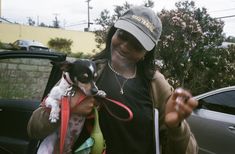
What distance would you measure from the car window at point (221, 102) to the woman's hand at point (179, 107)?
3.90m

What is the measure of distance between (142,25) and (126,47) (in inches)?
4.6

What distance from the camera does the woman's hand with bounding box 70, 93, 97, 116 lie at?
1.63m

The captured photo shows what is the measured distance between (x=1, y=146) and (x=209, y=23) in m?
8.30

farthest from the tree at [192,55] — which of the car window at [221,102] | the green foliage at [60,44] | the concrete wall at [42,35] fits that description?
the concrete wall at [42,35]

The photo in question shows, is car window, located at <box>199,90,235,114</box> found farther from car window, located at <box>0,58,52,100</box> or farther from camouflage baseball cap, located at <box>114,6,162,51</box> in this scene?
camouflage baseball cap, located at <box>114,6,162,51</box>

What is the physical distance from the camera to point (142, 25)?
72.7 inches

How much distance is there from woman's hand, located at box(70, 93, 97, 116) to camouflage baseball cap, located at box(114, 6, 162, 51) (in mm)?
359

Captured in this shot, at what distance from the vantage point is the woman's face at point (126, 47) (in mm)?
1842

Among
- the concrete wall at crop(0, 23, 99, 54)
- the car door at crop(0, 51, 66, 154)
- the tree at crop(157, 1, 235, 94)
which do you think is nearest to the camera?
the car door at crop(0, 51, 66, 154)

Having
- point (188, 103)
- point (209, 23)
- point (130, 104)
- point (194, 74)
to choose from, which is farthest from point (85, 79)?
point (209, 23)

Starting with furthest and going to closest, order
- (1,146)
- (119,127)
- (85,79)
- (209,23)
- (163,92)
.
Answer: (209,23) < (1,146) < (163,92) < (119,127) < (85,79)

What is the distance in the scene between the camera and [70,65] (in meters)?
1.67

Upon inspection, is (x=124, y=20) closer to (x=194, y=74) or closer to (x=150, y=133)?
(x=150, y=133)

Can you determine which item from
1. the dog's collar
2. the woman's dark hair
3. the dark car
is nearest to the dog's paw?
the dog's collar
